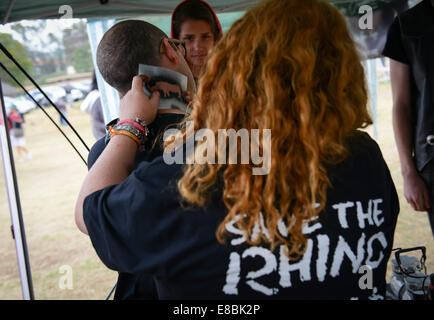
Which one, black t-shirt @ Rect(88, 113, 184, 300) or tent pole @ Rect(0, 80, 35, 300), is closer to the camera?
black t-shirt @ Rect(88, 113, 184, 300)

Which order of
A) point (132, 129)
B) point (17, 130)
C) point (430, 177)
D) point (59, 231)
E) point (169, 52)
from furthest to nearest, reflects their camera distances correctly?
point (17, 130), point (59, 231), point (430, 177), point (169, 52), point (132, 129)

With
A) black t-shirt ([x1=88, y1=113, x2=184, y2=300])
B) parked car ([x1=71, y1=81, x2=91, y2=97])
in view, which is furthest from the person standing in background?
parked car ([x1=71, y1=81, x2=91, y2=97])

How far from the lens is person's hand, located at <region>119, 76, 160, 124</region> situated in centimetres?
95

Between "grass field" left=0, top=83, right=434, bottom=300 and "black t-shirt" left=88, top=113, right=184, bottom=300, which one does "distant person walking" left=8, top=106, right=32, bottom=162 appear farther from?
"black t-shirt" left=88, top=113, right=184, bottom=300

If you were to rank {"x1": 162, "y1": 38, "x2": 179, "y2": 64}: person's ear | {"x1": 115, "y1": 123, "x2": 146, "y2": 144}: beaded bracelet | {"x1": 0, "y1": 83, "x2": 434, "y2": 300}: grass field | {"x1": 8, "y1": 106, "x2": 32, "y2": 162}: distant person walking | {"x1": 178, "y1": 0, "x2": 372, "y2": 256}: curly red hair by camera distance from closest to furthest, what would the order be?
{"x1": 178, "y1": 0, "x2": 372, "y2": 256}: curly red hair, {"x1": 115, "y1": 123, "x2": 146, "y2": 144}: beaded bracelet, {"x1": 162, "y1": 38, "x2": 179, "y2": 64}: person's ear, {"x1": 0, "y1": 83, "x2": 434, "y2": 300}: grass field, {"x1": 8, "y1": 106, "x2": 32, "y2": 162}: distant person walking

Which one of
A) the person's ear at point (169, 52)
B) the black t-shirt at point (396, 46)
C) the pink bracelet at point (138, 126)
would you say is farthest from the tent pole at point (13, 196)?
the black t-shirt at point (396, 46)

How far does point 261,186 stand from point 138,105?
45cm

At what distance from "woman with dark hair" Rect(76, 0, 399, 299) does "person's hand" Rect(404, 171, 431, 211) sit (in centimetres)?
116

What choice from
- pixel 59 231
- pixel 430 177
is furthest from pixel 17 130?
pixel 430 177

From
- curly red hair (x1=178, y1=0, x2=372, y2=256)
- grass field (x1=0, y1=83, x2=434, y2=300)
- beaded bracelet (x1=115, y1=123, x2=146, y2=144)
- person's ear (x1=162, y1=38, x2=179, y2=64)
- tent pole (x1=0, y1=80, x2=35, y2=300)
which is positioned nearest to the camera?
curly red hair (x1=178, y1=0, x2=372, y2=256)

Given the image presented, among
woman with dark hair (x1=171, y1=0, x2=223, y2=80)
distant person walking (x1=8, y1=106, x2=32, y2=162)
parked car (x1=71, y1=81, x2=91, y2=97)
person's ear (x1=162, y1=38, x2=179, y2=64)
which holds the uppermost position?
parked car (x1=71, y1=81, x2=91, y2=97)

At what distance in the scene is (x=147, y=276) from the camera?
999mm

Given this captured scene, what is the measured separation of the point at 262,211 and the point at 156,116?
0.49 meters

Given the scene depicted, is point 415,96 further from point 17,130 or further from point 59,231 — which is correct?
point 17,130
